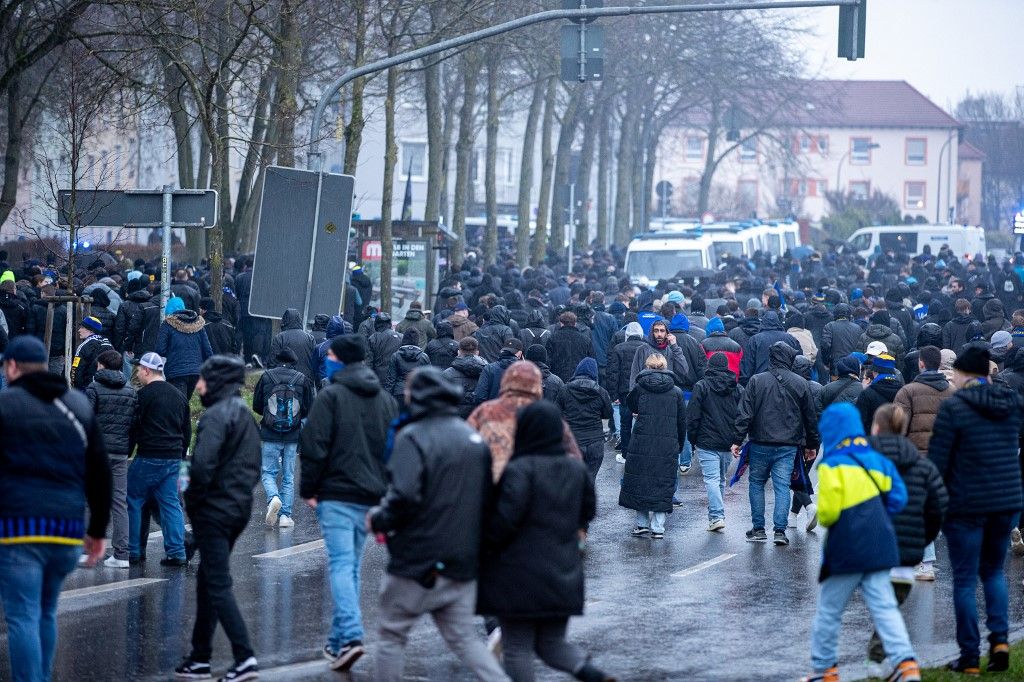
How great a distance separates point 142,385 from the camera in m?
11.4

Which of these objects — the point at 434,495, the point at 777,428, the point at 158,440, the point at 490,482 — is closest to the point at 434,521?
the point at 434,495

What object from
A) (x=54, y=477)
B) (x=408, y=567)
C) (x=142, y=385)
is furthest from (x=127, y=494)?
(x=408, y=567)

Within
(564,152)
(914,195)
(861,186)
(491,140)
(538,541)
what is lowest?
(538,541)

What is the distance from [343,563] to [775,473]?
5555 millimetres

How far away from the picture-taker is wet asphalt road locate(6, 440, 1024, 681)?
348 inches

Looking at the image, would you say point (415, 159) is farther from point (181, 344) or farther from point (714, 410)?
point (714, 410)

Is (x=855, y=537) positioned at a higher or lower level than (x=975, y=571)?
higher

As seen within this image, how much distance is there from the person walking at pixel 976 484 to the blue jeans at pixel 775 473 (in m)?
4.20

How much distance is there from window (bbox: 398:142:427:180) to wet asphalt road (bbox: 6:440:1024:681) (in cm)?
6124

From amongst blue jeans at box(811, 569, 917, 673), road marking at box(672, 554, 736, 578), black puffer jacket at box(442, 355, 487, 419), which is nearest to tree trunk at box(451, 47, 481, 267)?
black puffer jacket at box(442, 355, 487, 419)

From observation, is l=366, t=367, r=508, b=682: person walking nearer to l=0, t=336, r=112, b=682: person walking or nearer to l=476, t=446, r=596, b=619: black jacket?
l=476, t=446, r=596, b=619: black jacket

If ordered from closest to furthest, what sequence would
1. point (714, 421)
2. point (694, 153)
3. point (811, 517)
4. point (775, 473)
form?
1. point (775, 473)
2. point (714, 421)
3. point (811, 517)
4. point (694, 153)

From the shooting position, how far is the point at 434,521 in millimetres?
7043

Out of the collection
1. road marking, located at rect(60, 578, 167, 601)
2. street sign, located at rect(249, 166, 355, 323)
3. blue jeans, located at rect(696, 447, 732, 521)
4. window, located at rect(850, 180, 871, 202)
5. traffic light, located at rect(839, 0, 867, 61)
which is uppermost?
window, located at rect(850, 180, 871, 202)
